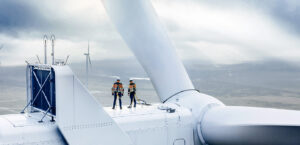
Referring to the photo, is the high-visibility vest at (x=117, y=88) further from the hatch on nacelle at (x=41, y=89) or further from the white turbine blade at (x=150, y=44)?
the hatch on nacelle at (x=41, y=89)

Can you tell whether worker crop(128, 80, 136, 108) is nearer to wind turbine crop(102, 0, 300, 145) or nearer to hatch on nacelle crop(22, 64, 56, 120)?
wind turbine crop(102, 0, 300, 145)

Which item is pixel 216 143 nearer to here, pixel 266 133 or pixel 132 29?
pixel 266 133

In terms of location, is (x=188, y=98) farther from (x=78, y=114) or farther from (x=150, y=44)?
(x=78, y=114)

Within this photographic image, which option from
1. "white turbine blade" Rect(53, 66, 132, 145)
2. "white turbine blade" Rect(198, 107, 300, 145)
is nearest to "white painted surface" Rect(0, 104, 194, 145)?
"white turbine blade" Rect(53, 66, 132, 145)

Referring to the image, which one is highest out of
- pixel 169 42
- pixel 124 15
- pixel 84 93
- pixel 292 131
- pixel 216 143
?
pixel 124 15

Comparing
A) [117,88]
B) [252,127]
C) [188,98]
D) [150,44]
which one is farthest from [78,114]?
[252,127]

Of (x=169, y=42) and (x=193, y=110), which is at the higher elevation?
(x=169, y=42)

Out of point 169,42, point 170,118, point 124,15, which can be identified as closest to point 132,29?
point 124,15
